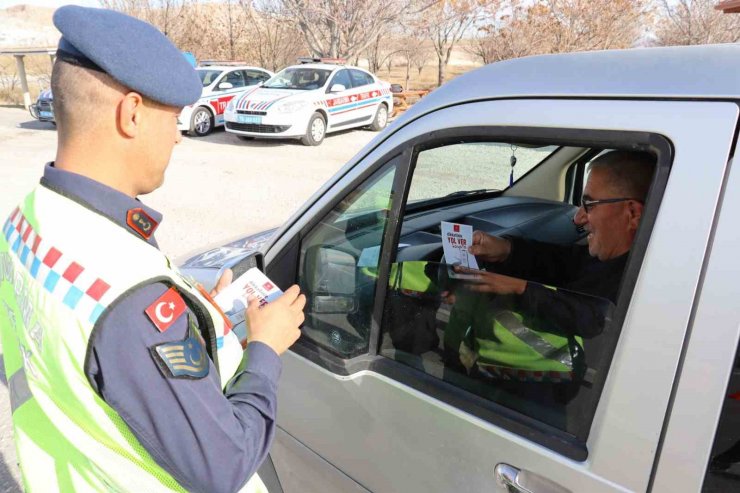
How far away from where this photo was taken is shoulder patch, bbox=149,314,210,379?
3.00 feet

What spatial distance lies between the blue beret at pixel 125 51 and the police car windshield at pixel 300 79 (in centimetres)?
1110

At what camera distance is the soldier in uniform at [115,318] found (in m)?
0.92

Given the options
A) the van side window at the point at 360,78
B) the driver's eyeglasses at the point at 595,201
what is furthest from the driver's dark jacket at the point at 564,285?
the van side window at the point at 360,78

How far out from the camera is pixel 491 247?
2.21 m

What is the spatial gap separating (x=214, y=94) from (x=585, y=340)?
507 inches

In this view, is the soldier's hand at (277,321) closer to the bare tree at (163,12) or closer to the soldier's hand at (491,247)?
the soldier's hand at (491,247)

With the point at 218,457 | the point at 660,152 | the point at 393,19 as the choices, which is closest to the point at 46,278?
the point at 218,457

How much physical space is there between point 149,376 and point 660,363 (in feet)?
2.98

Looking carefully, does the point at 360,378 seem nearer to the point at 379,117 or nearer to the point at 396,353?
the point at 396,353

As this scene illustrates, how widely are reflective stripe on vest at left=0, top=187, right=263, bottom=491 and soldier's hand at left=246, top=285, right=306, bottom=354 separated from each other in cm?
12

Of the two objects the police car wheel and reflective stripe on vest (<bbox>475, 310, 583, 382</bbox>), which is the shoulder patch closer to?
reflective stripe on vest (<bbox>475, 310, 583, 382</bbox>)

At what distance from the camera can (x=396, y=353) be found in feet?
5.05

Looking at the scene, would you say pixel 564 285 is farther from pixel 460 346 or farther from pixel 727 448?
pixel 727 448

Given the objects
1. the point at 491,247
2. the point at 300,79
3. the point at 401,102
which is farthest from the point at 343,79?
the point at 491,247
